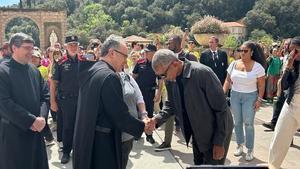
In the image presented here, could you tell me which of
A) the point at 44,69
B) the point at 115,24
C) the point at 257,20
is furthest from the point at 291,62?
the point at 115,24

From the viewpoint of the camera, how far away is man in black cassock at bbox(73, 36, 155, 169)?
3338 mm

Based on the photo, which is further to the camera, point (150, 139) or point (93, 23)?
point (93, 23)

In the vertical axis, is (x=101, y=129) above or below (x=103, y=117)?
below

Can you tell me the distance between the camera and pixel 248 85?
234 inches

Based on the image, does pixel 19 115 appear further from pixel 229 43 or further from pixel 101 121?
pixel 229 43

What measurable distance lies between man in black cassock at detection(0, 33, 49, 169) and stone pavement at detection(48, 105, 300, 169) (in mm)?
1860

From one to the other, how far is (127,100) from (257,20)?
81.1 meters

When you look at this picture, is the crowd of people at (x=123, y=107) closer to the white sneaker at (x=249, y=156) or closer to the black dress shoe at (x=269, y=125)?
the white sneaker at (x=249, y=156)

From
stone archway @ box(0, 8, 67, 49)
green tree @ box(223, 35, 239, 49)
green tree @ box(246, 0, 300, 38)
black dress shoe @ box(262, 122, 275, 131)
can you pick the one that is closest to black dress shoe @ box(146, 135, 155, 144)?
black dress shoe @ box(262, 122, 275, 131)

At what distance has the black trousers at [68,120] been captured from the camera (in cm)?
625

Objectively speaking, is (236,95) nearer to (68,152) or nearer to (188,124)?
(188,124)

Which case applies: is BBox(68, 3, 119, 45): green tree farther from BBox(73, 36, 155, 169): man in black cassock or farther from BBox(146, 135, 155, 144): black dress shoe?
BBox(73, 36, 155, 169): man in black cassock

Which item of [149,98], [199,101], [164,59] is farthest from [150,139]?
[164,59]

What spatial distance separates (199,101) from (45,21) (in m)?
56.0
